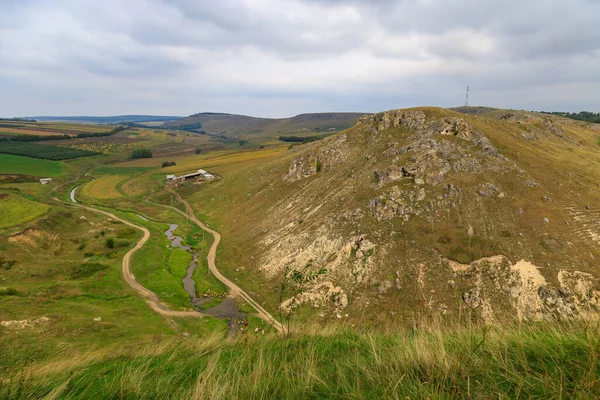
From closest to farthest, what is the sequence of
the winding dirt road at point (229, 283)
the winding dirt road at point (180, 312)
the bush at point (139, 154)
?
the winding dirt road at point (229, 283)
the winding dirt road at point (180, 312)
the bush at point (139, 154)

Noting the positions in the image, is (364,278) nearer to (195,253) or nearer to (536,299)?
(536,299)

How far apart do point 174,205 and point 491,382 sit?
9589 cm

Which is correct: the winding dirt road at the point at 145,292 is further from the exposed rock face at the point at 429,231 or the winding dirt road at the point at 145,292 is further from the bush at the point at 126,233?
the exposed rock face at the point at 429,231

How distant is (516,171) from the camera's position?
1893 inches

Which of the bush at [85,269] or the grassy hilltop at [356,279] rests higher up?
the grassy hilltop at [356,279]

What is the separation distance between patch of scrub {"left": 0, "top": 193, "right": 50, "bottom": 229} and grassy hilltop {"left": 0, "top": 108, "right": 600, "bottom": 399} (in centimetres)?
60

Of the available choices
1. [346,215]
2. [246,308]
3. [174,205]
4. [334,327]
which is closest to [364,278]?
[346,215]

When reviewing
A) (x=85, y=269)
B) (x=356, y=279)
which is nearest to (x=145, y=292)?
(x=85, y=269)

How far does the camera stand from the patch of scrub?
63844 millimetres

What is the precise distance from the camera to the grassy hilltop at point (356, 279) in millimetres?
5488

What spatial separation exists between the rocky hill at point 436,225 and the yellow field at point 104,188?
198 ft

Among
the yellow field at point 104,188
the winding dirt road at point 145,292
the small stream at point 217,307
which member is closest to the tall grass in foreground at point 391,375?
the small stream at point 217,307

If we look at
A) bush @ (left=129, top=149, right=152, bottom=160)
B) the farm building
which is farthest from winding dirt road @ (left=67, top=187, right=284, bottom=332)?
bush @ (left=129, top=149, right=152, bottom=160)

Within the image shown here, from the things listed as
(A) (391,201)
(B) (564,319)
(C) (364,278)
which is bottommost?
(C) (364,278)
